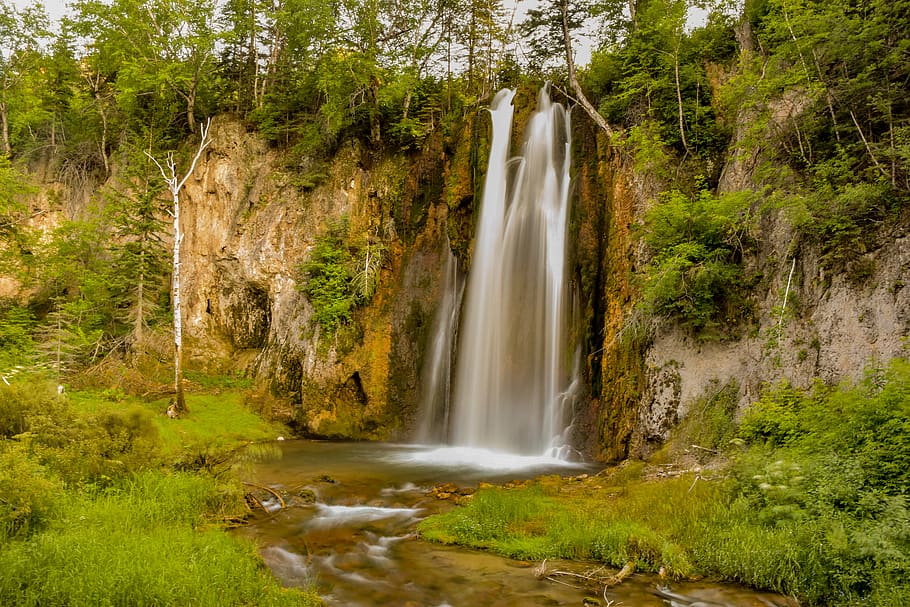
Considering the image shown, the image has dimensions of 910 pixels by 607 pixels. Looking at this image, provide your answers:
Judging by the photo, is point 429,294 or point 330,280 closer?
point 429,294

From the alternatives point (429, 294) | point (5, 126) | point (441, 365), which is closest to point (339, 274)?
point (429, 294)

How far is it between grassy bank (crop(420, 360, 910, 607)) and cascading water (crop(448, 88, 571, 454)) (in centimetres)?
551

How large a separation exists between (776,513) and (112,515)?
24.4 ft

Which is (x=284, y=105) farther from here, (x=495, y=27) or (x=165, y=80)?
(x=495, y=27)

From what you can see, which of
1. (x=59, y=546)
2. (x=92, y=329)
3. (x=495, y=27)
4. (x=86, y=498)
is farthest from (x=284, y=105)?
(x=59, y=546)

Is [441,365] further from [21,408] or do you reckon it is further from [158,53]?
[158,53]

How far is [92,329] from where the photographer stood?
1903cm

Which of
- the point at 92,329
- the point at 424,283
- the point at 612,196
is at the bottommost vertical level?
the point at 92,329

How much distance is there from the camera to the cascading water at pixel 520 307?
13.6 m

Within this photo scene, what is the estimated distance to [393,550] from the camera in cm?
666

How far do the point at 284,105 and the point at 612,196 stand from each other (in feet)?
51.2

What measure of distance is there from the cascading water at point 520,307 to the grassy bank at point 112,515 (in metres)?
7.19

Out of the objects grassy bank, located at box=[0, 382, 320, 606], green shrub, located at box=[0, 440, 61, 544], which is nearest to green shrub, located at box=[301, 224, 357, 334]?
grassy bank, located at box=[0, 382, 320, 606]

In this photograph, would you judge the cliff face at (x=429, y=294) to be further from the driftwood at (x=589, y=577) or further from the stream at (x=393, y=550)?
the driftwood at (x=589, y=577)
